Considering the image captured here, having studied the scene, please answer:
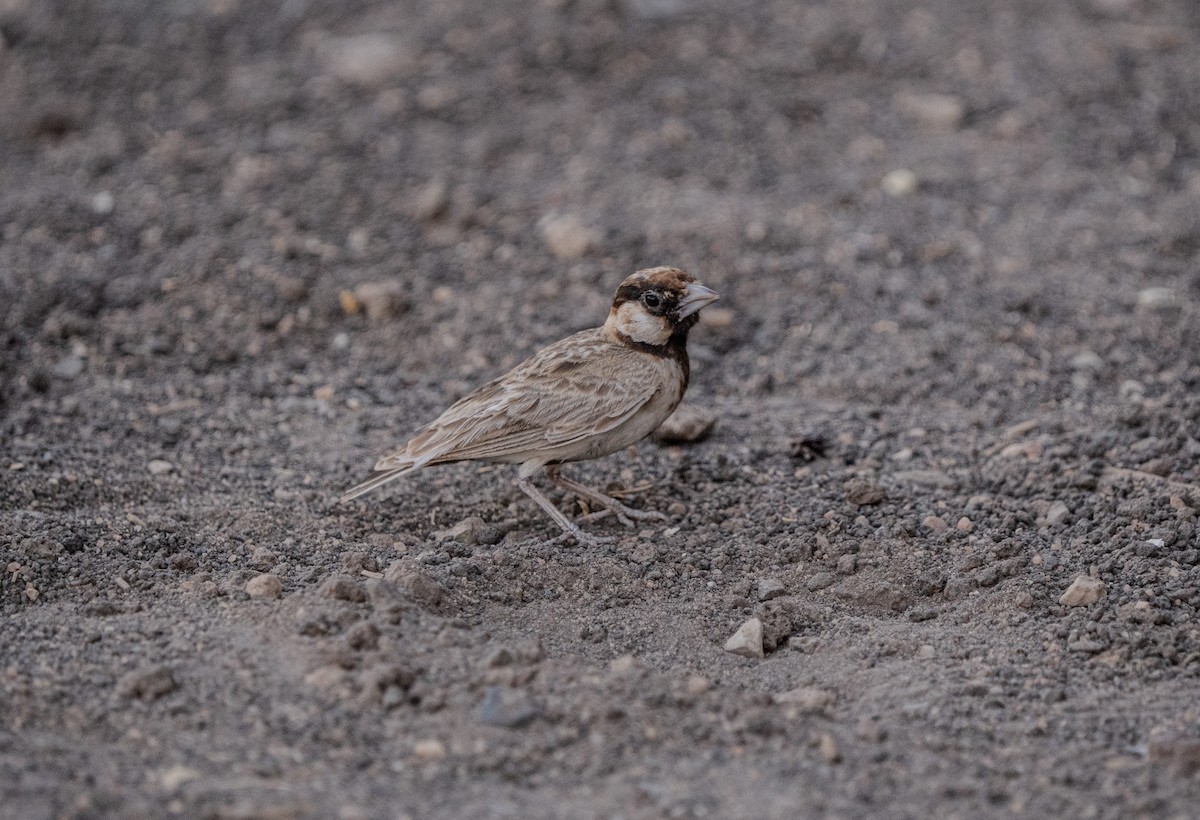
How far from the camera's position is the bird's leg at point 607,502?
18.8 feet

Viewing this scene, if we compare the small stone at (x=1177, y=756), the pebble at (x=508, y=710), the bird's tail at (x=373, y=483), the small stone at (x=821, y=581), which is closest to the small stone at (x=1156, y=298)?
the small stone at (x=821, y=581)

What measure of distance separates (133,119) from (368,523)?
514 cm

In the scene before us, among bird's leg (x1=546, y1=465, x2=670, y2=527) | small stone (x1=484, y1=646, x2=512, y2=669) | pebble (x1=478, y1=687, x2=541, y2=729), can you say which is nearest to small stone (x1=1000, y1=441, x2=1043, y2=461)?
bird's leg (x1=546, y1=465, x2=670, y2=527)

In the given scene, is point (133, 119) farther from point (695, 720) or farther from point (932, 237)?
point (695, 720)

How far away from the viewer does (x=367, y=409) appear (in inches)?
266

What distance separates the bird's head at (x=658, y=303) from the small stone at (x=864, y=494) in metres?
1.00

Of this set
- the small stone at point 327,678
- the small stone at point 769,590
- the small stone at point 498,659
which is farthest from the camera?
the small stone at point 769,590

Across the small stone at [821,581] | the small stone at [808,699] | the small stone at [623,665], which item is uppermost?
the small stone at [623,665]

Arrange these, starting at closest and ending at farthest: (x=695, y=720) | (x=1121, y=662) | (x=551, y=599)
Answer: (x=695, y=720), (x=1121, y=662), (x=551, y=599)

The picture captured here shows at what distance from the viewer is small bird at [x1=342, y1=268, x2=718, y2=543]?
5.59 meters

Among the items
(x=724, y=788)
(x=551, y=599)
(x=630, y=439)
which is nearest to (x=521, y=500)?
(x=630, y=439)

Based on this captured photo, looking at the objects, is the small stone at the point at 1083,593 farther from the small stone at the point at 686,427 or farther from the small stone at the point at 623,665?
the small stone at the point at 686,427

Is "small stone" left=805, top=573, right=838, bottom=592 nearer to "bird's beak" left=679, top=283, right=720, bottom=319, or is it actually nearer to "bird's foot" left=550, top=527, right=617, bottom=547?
"bird's foot" left=550, top=527, right=617, bottom=547

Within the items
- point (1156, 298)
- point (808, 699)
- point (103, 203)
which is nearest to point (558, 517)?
point (808, 699)
